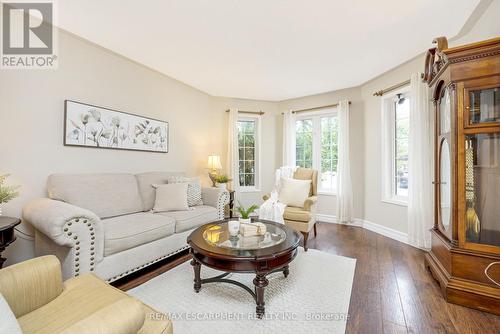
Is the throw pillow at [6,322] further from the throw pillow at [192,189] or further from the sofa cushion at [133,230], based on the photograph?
the throw pillow at [192,189]

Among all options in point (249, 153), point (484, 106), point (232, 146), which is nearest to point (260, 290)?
point (484, 106)

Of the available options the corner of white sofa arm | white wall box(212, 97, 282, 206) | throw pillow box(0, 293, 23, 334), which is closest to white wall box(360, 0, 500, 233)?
white wall box(212, 97, 282, 206)

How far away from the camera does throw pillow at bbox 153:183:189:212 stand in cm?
276

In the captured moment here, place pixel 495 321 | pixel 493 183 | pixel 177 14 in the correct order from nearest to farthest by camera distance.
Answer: pixel 495 321
pixel 493 183
pixel 177 14

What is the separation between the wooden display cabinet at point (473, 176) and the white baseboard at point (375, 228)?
1.30 metres

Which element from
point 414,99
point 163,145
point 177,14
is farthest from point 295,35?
point 163,145

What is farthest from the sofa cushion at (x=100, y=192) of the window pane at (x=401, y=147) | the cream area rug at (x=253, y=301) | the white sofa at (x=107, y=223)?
the window pane at (x=401, y=147)

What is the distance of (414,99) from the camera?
2885 millimetres

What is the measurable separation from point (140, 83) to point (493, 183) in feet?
13.1

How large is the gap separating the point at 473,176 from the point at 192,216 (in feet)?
8.89

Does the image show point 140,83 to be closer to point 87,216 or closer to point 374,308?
point 87,216

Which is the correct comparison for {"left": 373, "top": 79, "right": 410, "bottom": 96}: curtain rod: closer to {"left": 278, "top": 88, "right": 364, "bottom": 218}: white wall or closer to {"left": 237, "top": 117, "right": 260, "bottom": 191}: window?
{"left": 278, "top": 88, "right": 364, "bottom": 218}: white wall

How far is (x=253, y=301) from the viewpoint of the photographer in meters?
1.76

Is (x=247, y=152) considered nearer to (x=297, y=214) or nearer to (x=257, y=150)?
(x=257, y=150)
